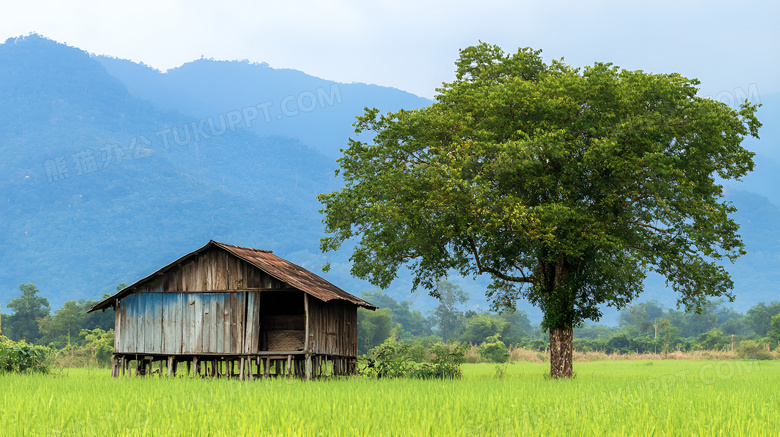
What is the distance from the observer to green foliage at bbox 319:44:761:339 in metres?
25.1

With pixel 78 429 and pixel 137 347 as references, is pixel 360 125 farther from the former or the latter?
pixel 78 429

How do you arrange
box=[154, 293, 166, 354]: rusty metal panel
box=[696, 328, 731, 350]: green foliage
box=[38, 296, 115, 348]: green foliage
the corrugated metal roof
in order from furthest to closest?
box=[38, 296, 115, 348]: green foliage → box=[696, 328, 731, 350]: green foliage → box=[154, 293, 166, 354]: rusty metal panel → the corrugated metal roof

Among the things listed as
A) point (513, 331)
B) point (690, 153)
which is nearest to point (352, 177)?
point (690, 153)

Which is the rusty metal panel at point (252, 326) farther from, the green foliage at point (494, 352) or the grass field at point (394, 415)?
the green foliage at point (494, 352)

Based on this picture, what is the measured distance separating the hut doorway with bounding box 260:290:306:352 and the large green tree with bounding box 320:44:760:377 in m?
4.58

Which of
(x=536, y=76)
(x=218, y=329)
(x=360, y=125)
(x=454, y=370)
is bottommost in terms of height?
(x=454, y=370)

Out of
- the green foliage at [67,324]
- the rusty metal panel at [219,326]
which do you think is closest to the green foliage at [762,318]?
the green foliage at [67,324]

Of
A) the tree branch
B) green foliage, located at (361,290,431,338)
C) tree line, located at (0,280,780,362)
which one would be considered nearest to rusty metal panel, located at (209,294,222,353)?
the tree branch

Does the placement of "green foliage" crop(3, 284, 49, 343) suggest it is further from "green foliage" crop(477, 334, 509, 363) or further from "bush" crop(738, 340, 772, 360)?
"bush" crop(738, 340, 772, 360)

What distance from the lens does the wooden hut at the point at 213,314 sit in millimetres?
28031

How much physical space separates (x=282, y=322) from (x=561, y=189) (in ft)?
49.8

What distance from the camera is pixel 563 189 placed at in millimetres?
25812

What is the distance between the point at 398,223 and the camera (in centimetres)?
2702

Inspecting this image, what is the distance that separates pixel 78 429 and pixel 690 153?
2285 centimetres
